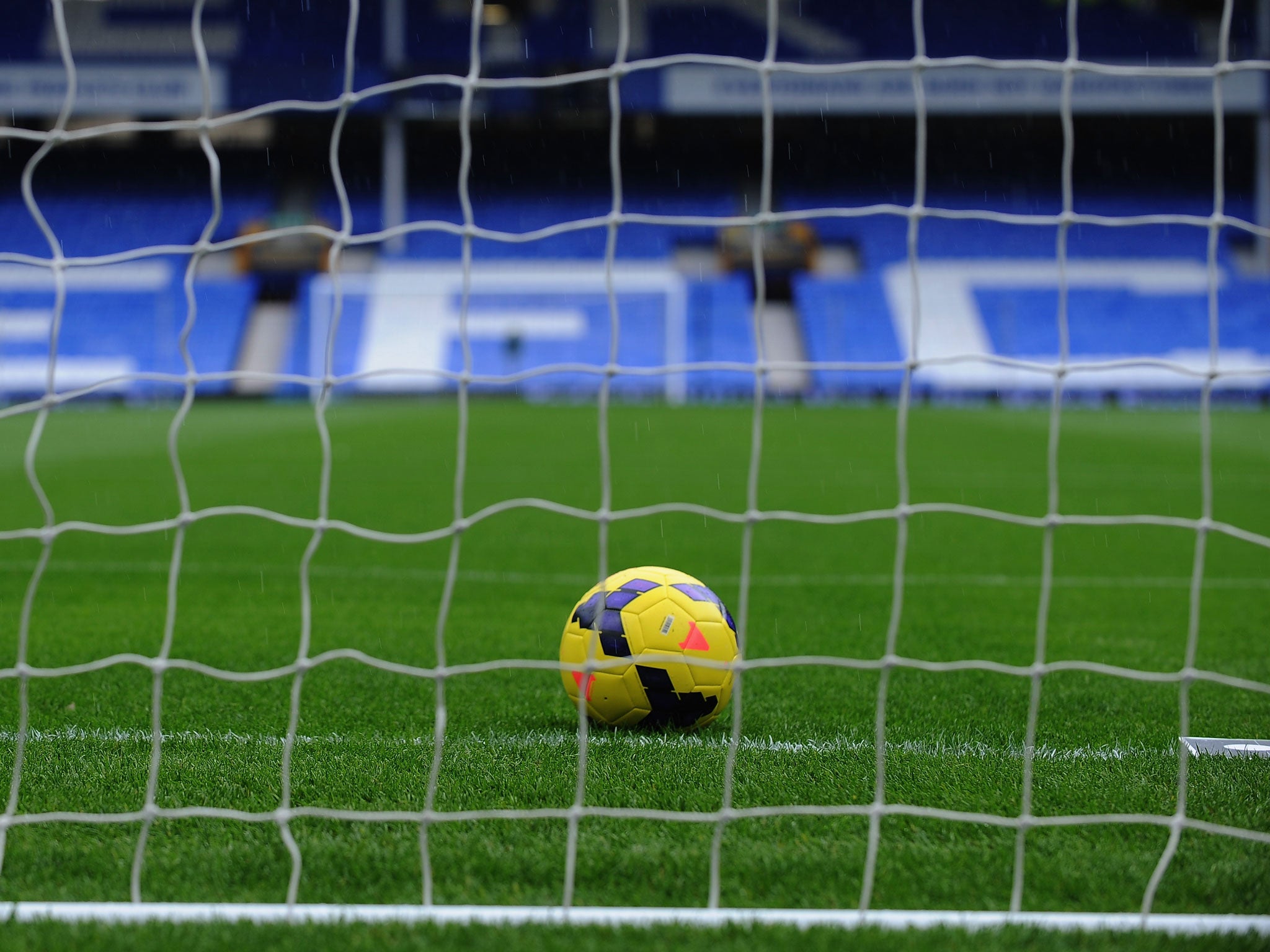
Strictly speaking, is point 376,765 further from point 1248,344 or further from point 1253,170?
point 1253,170

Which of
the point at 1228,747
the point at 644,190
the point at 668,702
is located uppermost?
the point at 644,190

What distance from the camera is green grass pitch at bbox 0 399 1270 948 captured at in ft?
7.55

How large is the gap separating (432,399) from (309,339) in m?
4.24

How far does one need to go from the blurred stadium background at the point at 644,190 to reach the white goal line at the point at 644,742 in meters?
24.9

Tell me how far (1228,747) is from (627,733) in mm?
1460

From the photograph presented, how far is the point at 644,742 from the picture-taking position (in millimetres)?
3064

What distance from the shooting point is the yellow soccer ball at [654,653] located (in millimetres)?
3119

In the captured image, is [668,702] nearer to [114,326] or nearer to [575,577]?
[575,577]

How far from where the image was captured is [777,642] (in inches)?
181

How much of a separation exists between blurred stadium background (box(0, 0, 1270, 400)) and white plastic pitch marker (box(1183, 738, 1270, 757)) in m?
25.0

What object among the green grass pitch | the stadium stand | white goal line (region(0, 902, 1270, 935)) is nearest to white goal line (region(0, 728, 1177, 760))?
the green grass pitch

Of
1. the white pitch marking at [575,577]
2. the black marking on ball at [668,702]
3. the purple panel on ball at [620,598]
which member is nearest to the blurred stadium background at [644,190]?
the white pitch marking at [575,577]

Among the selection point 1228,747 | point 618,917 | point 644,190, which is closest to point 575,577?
point 1228,747

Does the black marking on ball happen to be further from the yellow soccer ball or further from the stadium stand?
the stadium stand
